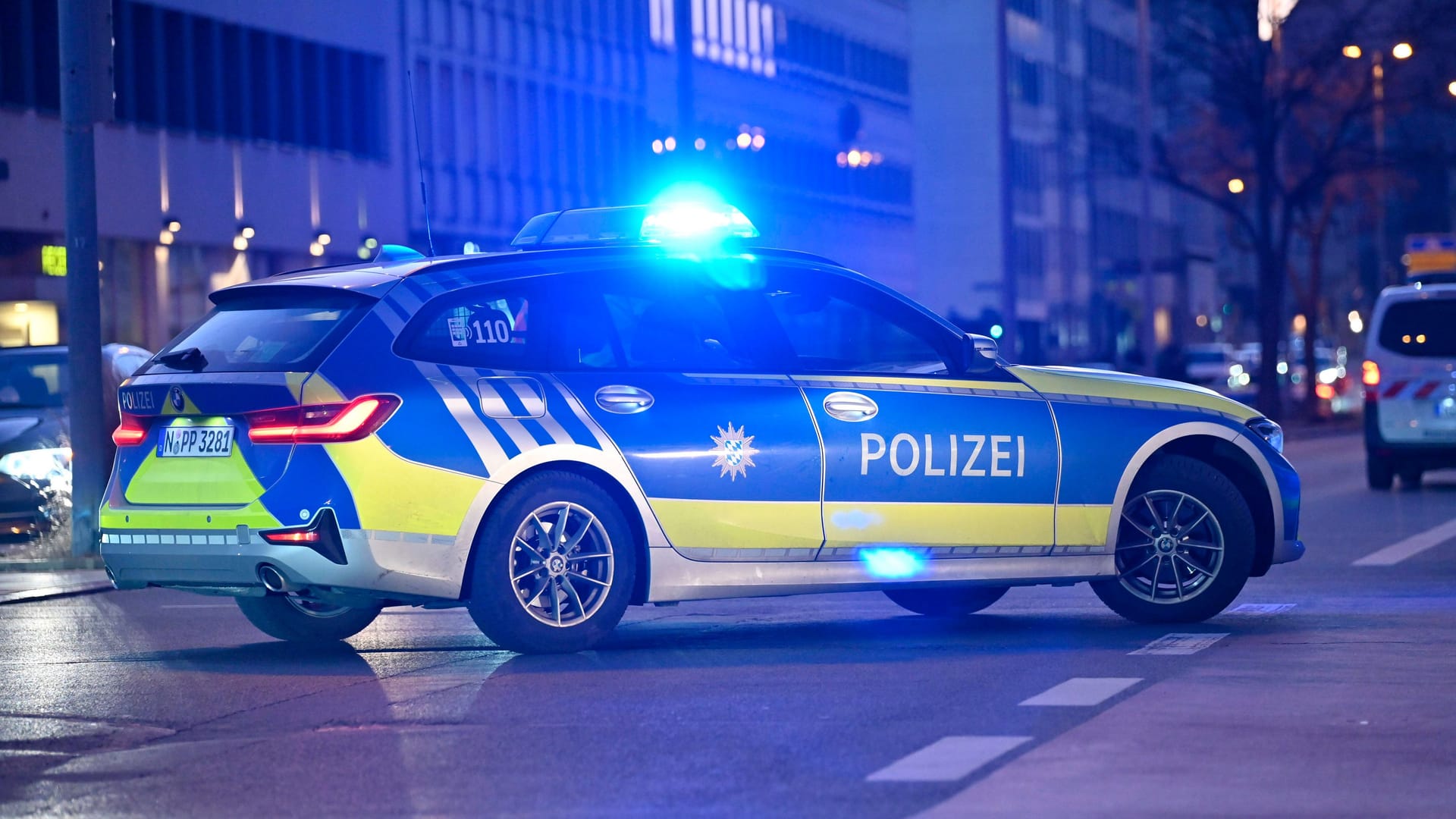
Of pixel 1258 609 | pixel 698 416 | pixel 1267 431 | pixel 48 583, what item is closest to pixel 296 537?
pixel 698 416

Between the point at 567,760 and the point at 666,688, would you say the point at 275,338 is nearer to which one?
the point at 666,688

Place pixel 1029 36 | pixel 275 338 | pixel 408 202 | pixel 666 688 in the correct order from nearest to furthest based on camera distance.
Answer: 1. pixel 666 688
2. pixel 275 338
3. pixel 408 202
4. pixel 1029 36

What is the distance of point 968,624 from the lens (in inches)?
452

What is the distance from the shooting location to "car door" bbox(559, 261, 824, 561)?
1009 centimetres

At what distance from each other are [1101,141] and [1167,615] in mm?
42402

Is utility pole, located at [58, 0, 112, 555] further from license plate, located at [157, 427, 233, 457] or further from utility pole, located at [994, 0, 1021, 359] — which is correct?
utility pole, located at [994, 0, 1021, 359]

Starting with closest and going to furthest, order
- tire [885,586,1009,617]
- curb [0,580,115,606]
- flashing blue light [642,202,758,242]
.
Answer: flashing blue light [642,202,758,242], tire [885,586,1009,617], curb [0,580,115,606]

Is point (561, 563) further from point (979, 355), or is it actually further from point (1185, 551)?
point (1185, 551)

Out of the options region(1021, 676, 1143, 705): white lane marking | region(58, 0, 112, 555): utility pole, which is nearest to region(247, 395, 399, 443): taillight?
region(1021, 676, 1143, 705): white lane marking

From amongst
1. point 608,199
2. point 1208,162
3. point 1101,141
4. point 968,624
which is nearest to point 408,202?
point 608,199

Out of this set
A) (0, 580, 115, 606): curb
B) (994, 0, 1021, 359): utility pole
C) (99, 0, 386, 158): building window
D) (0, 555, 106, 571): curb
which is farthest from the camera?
(99, 0, 386, 158): building window

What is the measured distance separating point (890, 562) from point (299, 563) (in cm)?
241

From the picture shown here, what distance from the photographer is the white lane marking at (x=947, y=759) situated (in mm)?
7086

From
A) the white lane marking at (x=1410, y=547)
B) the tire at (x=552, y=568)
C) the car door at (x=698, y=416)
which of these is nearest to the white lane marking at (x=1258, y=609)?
the car door at (x=698, y=416)
